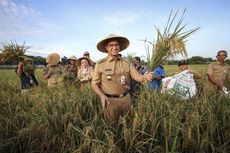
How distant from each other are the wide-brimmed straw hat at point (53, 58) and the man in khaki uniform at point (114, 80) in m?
2.66

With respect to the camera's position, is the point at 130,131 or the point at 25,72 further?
the point at 25,72

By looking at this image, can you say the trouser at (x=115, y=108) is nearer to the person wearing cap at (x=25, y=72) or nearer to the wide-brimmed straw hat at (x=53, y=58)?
the wide-brimmed straw hat at (x=53, y=58)

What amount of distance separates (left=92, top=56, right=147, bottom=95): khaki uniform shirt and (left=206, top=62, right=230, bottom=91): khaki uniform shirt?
9.39 feet

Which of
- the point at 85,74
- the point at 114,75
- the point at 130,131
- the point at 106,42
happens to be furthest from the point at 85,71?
the point at 130,131

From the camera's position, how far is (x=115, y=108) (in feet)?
11.2

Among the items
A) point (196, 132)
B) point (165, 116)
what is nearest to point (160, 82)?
point (165, 116)

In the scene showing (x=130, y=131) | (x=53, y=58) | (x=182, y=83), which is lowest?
(x=130, y=131)

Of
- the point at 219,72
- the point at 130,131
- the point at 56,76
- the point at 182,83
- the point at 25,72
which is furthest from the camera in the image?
the point at 25,72

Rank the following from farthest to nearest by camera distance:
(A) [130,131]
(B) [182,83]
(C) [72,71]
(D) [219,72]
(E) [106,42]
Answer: (C) [72,71] < (D) [219,72] < (B) [182,83] < (E) [106,42] < (A) [130,131]

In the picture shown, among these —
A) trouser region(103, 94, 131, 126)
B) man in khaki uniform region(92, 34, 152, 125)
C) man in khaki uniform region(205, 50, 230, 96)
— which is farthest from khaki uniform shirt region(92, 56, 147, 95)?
man in khaki uniform region(205, 50, 230, 96)

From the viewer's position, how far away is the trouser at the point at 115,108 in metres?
3.39

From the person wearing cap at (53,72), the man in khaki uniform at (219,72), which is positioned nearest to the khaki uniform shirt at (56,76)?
the person wearing cap at (53,72)

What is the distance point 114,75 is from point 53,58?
2926 millimetres

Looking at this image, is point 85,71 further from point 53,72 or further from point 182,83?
point 182,83
